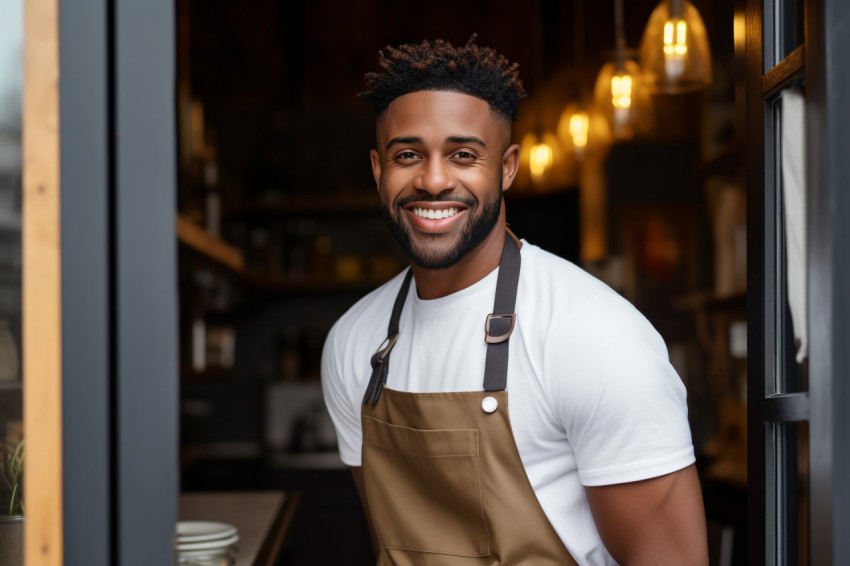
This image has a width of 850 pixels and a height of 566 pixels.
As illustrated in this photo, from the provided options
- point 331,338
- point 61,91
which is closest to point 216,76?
point 331,338

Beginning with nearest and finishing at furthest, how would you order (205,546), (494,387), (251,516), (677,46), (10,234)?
1. (10,234)
2. (494,387)
3. (205,546)
4. (251,516)
5. (677,46)

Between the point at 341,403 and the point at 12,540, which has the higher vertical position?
the point at 341,403

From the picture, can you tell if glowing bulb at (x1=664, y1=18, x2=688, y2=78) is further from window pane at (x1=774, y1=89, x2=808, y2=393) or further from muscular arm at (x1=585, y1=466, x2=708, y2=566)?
muscular arm at (x1=585, y1=466, x2=708, y2=566)

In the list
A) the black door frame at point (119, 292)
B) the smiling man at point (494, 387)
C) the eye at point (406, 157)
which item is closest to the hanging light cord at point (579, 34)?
the smiling man at point (494, 387)

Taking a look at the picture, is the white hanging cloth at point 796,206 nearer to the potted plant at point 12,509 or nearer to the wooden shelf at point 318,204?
the potted plant at point 12,509

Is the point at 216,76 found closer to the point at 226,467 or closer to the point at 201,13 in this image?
→ the point at 201,13

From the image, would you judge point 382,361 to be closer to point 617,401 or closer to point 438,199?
point 438,199

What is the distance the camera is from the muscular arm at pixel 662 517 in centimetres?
159

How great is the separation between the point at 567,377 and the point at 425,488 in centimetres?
39

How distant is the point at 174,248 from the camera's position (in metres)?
1.29

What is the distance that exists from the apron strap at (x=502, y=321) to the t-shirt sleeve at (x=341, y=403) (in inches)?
17.5

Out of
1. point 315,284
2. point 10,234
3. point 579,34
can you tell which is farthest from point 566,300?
point 315,284

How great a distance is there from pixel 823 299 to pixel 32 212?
107 cm

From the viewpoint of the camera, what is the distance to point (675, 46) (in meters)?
3.05
